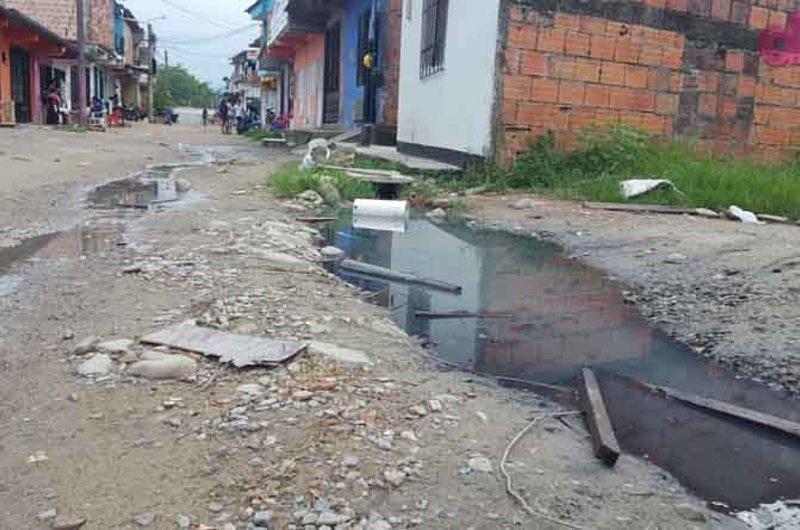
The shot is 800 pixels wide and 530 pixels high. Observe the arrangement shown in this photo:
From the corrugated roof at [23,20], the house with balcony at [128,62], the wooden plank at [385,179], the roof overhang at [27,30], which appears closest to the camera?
the wooden plank at [385,179]

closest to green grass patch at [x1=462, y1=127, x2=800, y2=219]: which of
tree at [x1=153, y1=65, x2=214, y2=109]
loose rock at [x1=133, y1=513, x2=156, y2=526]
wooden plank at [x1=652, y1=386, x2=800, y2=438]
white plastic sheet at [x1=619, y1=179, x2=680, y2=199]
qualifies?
white plastic sheet at [x1=619, y1=179, x2=680, y2=199]

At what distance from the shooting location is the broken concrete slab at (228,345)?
2.24 metres

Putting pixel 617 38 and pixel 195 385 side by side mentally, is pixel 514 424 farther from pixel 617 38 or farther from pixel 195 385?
pixel 617 38

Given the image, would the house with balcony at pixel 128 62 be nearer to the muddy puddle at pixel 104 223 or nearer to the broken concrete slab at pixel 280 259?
the muddy puddle at pixel 104 223

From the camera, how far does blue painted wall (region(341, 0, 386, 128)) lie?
12.8 meters

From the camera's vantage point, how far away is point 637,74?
755 cm

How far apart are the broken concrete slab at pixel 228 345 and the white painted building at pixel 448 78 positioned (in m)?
5.06

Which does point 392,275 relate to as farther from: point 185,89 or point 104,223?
point 185,89

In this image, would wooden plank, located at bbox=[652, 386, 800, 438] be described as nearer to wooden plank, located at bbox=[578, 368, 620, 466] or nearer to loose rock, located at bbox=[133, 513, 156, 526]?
wooden plank, located at bbox=[578, 368, 620, 466]

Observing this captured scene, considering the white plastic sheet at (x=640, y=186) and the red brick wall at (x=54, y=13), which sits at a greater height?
the red brick wall at (x=54, y=13)

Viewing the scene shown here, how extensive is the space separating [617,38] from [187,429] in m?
A: 6.83

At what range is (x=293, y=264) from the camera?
12.1ft

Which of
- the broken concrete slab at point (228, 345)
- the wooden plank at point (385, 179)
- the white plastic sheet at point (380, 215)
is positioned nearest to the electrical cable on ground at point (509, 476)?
the broken concrete slab at point (228, 345)

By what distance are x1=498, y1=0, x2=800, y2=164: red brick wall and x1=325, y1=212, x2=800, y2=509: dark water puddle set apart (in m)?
2.77
